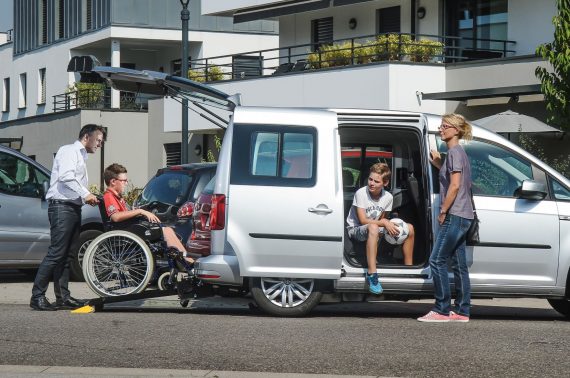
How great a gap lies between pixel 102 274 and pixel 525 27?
17567 millimetres

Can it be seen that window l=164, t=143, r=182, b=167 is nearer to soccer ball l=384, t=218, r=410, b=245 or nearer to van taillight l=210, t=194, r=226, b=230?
soccer ball l=384, t=218, r=410, b=245

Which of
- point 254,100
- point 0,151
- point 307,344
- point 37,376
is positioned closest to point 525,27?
point 254,100

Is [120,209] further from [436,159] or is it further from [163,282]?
[436,159]

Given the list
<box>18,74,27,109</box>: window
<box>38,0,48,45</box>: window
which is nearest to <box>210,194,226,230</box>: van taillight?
<box>38,0,48,45</box>: window

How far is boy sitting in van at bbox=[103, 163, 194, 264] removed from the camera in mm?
13195

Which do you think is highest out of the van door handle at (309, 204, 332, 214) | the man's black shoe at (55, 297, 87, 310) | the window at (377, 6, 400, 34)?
the window at (377, 6, 400, 34)

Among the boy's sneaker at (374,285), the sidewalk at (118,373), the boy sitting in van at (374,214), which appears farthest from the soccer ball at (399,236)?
the sidewalk at (118,373)

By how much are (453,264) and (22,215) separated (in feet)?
22.3

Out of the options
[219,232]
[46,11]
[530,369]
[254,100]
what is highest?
[46,11]

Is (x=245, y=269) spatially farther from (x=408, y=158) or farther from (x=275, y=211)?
(x=408, y=158)

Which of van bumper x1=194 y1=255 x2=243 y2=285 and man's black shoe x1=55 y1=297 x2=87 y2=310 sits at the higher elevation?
van bumper x1=194 y1=255 x2=243 y2=285

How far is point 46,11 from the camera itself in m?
52.9

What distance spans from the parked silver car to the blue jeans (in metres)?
6.19

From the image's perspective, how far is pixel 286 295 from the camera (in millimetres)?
12438
